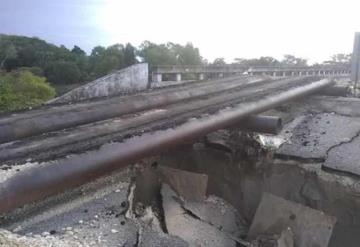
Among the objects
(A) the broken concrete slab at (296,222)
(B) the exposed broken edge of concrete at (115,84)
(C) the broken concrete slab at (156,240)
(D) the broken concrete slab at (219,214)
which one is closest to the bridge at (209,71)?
(B) the exposed broken edge of concrete at (115,84)

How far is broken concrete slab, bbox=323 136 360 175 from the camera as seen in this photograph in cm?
321

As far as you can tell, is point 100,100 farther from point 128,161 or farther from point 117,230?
point 117,230

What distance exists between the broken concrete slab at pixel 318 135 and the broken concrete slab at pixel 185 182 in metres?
0.95

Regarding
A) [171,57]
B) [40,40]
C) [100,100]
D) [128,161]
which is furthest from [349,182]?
[40,40]

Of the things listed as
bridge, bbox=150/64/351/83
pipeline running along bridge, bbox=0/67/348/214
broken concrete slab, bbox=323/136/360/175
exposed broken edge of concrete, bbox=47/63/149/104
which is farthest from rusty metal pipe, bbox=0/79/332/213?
bridge, bbox=150/64/351/83

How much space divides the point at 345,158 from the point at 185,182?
1.47m

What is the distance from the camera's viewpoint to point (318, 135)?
3.97 m

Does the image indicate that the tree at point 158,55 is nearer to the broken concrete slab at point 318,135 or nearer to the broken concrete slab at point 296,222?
the broken concrete slab at point 318,135

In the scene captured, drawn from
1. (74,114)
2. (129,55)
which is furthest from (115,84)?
(129,55)

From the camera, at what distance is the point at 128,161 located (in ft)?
7.49

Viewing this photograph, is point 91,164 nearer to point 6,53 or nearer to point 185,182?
point 185,182

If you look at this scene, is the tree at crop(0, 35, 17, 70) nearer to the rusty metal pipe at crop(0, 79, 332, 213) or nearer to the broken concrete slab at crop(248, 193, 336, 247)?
the rusty metal pipe at crop(0, 79, 332, 213)

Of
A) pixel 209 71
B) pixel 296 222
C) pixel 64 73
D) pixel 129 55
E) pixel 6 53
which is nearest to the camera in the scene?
pixel 296 222

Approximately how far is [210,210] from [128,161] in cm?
102
